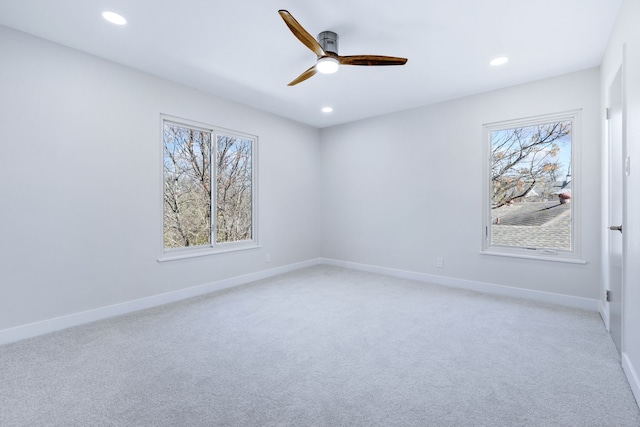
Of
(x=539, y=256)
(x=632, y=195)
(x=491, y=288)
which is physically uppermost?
(x=632, y=195)

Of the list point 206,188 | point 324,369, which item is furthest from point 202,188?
point 324,369

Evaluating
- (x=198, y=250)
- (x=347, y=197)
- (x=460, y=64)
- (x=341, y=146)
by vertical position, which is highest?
(x=460, y=64)

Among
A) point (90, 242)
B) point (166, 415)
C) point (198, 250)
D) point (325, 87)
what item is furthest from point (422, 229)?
point (90, 242)

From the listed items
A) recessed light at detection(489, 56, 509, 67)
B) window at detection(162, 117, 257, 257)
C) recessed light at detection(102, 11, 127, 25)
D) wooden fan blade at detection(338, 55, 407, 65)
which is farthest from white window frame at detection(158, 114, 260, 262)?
recessed light at detection(489, 56, 509, 67)

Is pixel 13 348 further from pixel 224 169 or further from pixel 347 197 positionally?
pixel 347 197

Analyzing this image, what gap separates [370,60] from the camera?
2.50 m

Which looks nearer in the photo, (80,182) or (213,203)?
(80,182)

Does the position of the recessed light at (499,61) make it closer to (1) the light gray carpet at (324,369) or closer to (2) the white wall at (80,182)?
(1) the light gray carpet at (324,369)

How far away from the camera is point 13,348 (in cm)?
234

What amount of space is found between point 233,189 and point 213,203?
1.33ft

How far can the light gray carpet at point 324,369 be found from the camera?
63.2 inches

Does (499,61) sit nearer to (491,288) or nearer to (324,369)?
(491,288)

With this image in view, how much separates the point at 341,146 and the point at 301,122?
819mm

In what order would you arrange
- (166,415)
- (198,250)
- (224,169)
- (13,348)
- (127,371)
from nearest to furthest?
(166,415) < (127,371) < (13,348) < (198,250) < (224,169)
